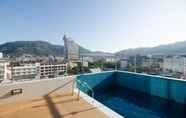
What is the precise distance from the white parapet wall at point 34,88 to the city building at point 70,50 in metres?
1.89

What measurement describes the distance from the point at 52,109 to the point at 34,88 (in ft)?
2.82

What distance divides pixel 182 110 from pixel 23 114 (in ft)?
9.39

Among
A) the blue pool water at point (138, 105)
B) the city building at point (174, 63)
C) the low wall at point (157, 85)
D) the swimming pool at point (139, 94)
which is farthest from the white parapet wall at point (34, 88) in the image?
the city building at point (174, 63)

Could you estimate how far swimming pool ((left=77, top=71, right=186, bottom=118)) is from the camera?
3131 millimetres

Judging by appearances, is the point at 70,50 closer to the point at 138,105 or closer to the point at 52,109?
the point at 138,105

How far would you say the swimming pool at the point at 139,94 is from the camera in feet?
10.3

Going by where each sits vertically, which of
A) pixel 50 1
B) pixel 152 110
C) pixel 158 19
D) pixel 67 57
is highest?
pixel 50 1

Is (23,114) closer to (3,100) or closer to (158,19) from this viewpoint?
(3,100)

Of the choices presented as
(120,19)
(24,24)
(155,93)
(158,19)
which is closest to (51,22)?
(24,24)

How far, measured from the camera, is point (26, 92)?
10.4 feet

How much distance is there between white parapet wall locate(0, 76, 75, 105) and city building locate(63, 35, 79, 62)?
74.5 inches

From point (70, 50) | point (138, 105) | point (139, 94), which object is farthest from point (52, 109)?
point (70, 50)

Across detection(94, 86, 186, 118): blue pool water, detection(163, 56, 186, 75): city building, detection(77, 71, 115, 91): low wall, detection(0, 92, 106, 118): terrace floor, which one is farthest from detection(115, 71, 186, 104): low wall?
detection(0, 92, 106, 118): terrace floor

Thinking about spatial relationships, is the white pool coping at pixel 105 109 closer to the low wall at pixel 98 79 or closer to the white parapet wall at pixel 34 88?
the white parapet wall at pixel 34 88
